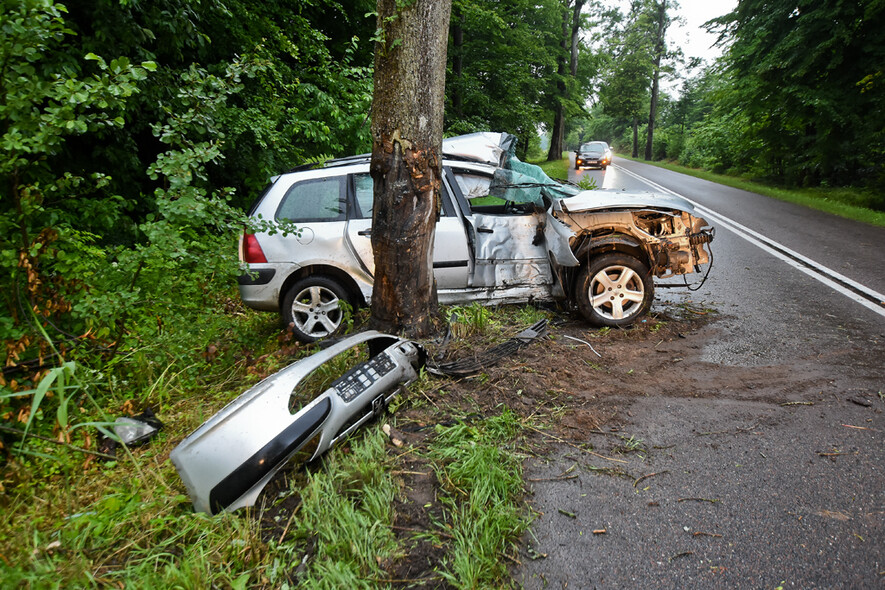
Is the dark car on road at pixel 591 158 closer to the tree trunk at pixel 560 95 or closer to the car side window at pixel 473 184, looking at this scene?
the tree trunk at pixel 560 95

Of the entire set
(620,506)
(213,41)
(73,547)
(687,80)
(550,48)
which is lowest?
(73,547)

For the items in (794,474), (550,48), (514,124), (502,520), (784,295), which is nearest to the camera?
(502,520)

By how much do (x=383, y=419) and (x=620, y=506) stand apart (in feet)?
4.72

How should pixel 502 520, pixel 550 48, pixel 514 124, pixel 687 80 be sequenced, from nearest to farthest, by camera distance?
pixel 502 520 → pixel 514 124 → pixel 550 48 → pixel 687 80

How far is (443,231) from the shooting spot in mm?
4574

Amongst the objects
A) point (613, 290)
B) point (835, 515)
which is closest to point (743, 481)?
point (835, 515)

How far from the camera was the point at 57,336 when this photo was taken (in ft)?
11.0

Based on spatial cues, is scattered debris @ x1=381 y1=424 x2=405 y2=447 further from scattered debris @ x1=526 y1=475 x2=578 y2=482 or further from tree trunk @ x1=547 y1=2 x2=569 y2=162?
tree trunk @ x1=547 y1=2 x2=569 y2=162

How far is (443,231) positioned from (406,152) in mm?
1320

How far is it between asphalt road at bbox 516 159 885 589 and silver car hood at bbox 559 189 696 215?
130cm

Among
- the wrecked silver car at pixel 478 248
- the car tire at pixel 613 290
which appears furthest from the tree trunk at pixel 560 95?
the car tire at pixel 613 290

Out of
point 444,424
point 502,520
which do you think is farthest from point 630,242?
point 502,520

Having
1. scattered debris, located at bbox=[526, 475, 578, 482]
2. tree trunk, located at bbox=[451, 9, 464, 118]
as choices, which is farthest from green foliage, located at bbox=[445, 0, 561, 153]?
scattered debris, located at bbox=[526, 475, 578, 482]

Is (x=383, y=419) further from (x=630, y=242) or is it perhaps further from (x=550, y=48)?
(x=550, y=48)
